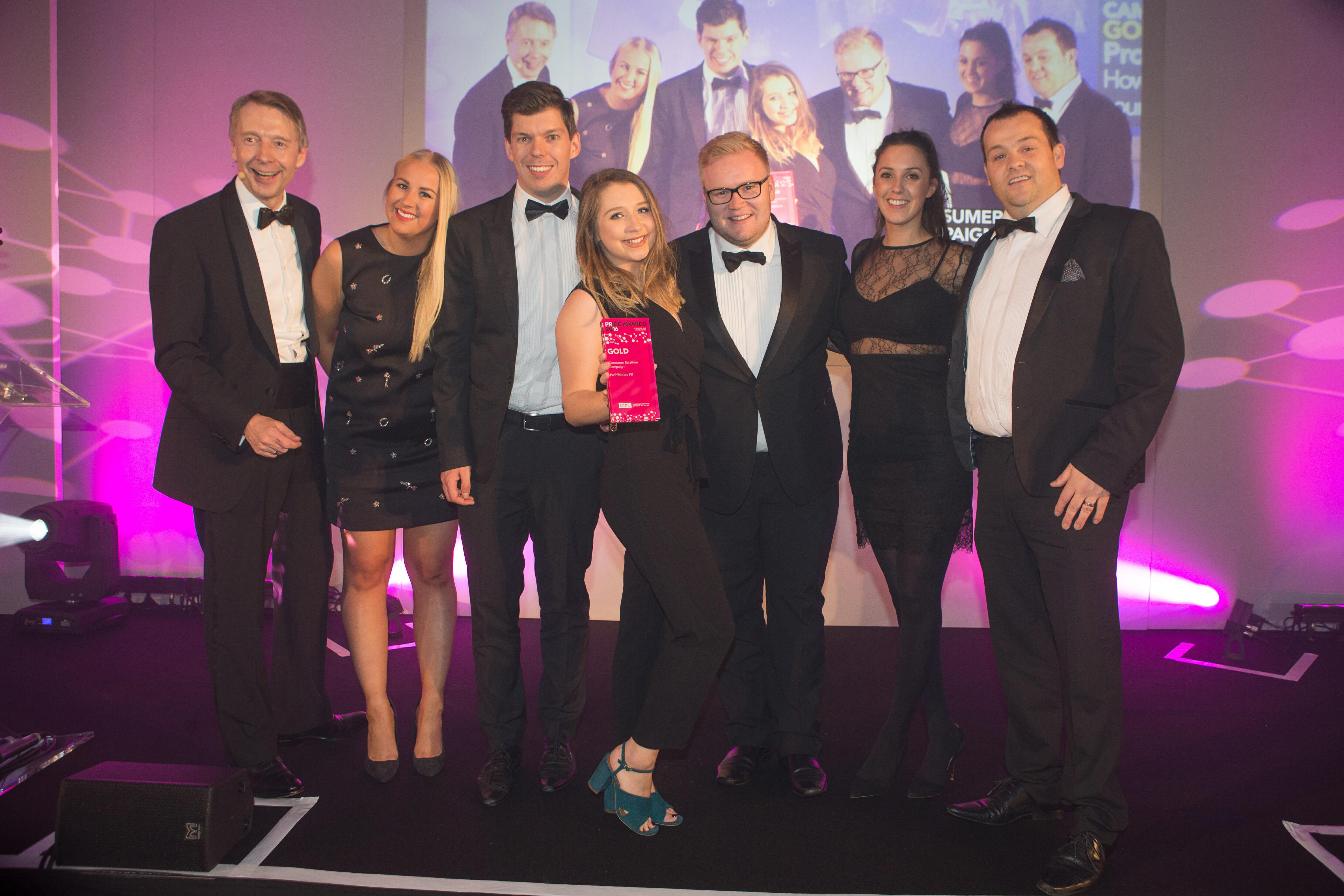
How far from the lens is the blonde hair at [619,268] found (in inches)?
88.4

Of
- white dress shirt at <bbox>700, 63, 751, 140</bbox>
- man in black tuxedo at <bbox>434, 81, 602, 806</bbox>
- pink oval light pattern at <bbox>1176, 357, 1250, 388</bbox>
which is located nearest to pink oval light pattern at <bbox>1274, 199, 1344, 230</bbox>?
pink oval light pattern at <bbox>1176, 357, 1250, 388</bbox>

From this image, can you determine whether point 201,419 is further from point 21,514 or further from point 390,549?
point 21,514

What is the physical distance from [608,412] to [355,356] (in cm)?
95

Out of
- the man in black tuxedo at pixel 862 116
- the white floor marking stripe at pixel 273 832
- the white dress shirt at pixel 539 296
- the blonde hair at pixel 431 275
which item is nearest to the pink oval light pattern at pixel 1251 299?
the man in black tuxedo at pixel 862 116

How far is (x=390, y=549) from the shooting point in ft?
9.07

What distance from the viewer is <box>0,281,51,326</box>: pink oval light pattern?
4.51 meters

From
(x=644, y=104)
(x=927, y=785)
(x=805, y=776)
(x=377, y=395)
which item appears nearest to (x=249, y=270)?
(x=377, y=395)

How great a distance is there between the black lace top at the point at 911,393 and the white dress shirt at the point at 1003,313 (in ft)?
0.38

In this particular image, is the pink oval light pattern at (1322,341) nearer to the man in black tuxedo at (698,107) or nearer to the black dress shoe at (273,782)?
the man in black tuxedo at (698,107)

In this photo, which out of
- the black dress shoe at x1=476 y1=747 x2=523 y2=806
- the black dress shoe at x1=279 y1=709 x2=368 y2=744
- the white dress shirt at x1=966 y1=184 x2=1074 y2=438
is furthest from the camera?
the black dress shoe at x1=279 y1=709 x2=368 y2=744

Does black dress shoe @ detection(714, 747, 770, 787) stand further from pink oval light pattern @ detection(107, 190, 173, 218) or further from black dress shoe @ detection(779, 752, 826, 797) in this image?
pink oval light pattern @ detection(107, 190, 173, 218)

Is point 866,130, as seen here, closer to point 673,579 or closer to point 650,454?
point 650,454

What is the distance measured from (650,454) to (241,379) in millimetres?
1336

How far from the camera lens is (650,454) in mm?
2211
